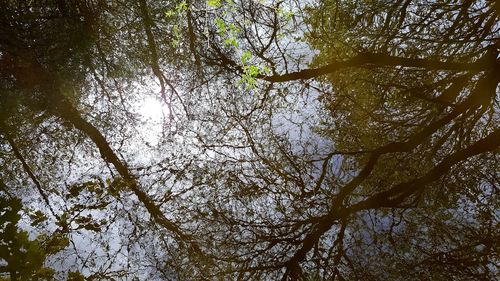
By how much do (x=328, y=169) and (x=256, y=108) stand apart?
111 cm

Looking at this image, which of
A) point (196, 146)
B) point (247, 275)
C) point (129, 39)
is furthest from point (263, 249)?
point (129, 39)

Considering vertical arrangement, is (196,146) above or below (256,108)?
below

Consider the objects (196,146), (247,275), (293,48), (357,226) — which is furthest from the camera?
(293,48)

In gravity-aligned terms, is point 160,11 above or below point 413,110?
above

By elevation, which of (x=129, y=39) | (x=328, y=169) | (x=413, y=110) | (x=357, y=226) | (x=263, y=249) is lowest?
(x=263, y=249)

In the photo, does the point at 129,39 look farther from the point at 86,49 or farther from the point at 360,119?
the point at 360,119

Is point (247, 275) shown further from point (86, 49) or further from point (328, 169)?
point (86, 49)

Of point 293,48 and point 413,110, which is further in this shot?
point 293,48

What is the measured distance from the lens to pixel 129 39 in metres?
4.98

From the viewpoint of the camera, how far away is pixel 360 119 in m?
4.59

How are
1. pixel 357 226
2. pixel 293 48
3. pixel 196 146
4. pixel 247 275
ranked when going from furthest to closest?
pixel 293 48, pixel 196 146, pixel 357 226, pixel 247 275

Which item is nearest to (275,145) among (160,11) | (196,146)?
(196,146)

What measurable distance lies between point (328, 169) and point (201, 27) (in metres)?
2.31

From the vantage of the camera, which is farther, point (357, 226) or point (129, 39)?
point (129, 39)
